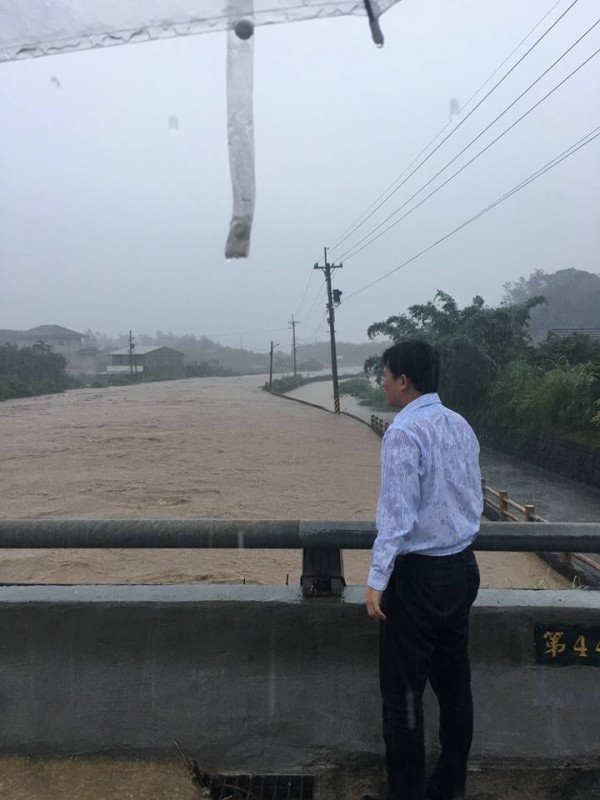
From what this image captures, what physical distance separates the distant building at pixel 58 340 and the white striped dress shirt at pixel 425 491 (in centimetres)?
4397

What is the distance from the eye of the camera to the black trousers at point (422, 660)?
239cm

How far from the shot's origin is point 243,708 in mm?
2850

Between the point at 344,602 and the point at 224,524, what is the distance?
23.2 inches

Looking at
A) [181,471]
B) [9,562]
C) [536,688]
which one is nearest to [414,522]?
[536,688]

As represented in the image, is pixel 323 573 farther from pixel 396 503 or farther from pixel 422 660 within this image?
pixel 396 503

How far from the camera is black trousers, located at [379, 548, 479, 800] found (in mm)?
2391

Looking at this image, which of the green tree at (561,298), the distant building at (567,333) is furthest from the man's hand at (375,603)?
the distant building at (567,333)

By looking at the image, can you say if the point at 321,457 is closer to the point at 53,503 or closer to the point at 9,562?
the point at 53,503

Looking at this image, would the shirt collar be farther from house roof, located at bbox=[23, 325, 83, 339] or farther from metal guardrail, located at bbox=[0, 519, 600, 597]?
house roof, located at bbox=[23, 325, 83, 339]

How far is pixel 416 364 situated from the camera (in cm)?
255

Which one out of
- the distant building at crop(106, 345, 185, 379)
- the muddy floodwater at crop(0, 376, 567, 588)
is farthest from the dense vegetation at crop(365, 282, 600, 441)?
the distant building at crop(106, 345, 185, 379)

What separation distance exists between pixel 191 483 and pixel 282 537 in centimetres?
1461

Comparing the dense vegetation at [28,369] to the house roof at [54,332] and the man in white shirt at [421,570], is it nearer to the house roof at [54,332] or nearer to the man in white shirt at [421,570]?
the house roof at [54,332]

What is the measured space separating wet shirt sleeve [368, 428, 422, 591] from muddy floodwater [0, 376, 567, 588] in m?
5.66
